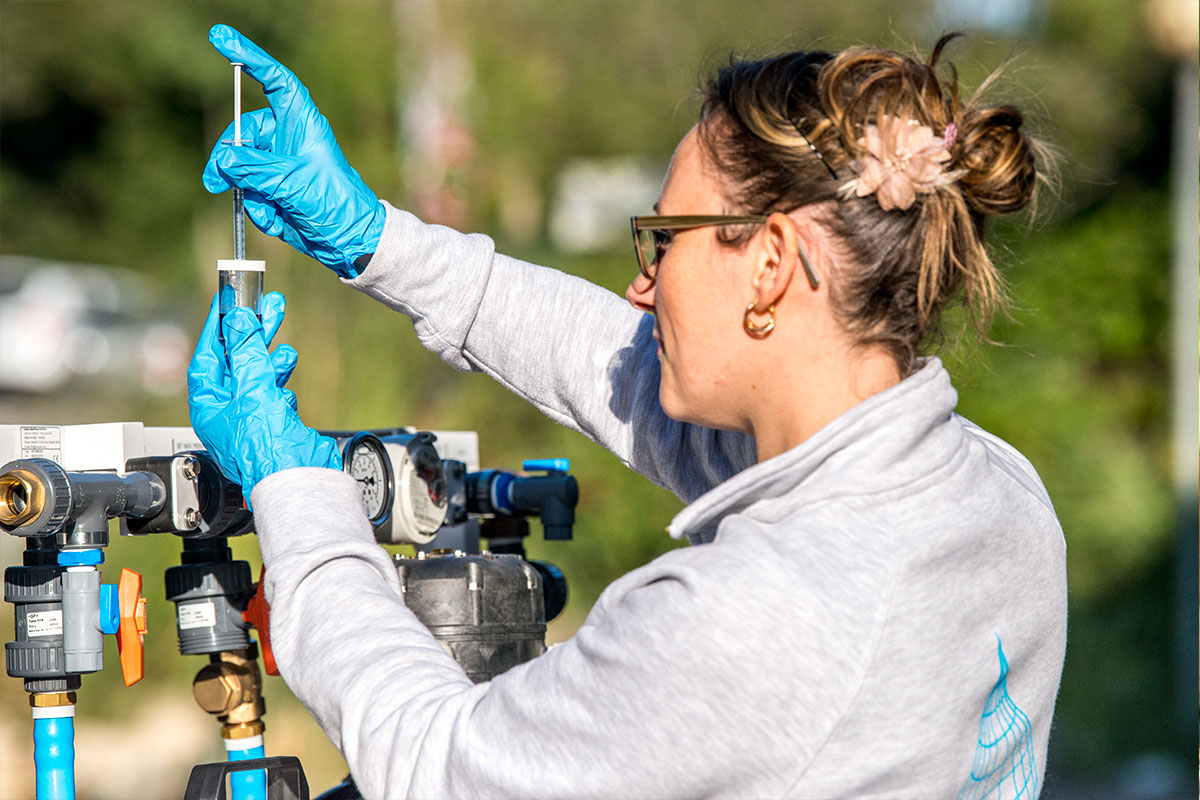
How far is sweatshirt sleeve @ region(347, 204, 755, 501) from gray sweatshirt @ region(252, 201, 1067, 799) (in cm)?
46

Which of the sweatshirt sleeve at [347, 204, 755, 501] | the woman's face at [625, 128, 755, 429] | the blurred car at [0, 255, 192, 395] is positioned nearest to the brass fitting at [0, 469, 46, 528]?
the sweatshirt sleeve at [347, 204, 755, 501]

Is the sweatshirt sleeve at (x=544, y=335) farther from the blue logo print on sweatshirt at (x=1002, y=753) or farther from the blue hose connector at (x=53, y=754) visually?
the blue hose connector at (x=53, y=754)

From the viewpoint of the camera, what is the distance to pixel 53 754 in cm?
150

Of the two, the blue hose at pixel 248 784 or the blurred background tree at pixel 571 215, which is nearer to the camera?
the blue hose at pixel 248 784

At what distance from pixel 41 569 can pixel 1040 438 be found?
506cm

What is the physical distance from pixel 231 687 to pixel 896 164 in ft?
3.73

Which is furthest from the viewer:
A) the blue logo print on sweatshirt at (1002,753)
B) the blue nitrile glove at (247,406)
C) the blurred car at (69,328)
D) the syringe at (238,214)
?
the blurred car at (69,328)

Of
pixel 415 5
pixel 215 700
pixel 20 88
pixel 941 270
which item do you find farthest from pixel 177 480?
pixel 20 88

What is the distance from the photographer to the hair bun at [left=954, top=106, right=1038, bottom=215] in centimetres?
139

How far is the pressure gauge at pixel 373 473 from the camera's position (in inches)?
68.2

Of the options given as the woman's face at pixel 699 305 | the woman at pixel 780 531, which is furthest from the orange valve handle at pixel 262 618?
the woman's face at pixel 699 305

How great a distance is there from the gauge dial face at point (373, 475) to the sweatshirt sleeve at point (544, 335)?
0.22 meters

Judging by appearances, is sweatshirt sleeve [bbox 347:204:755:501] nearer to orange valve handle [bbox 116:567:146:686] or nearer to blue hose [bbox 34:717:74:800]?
orange valve handle [bbox 116:567:146:686]

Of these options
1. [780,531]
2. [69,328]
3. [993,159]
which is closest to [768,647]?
[780,531]
